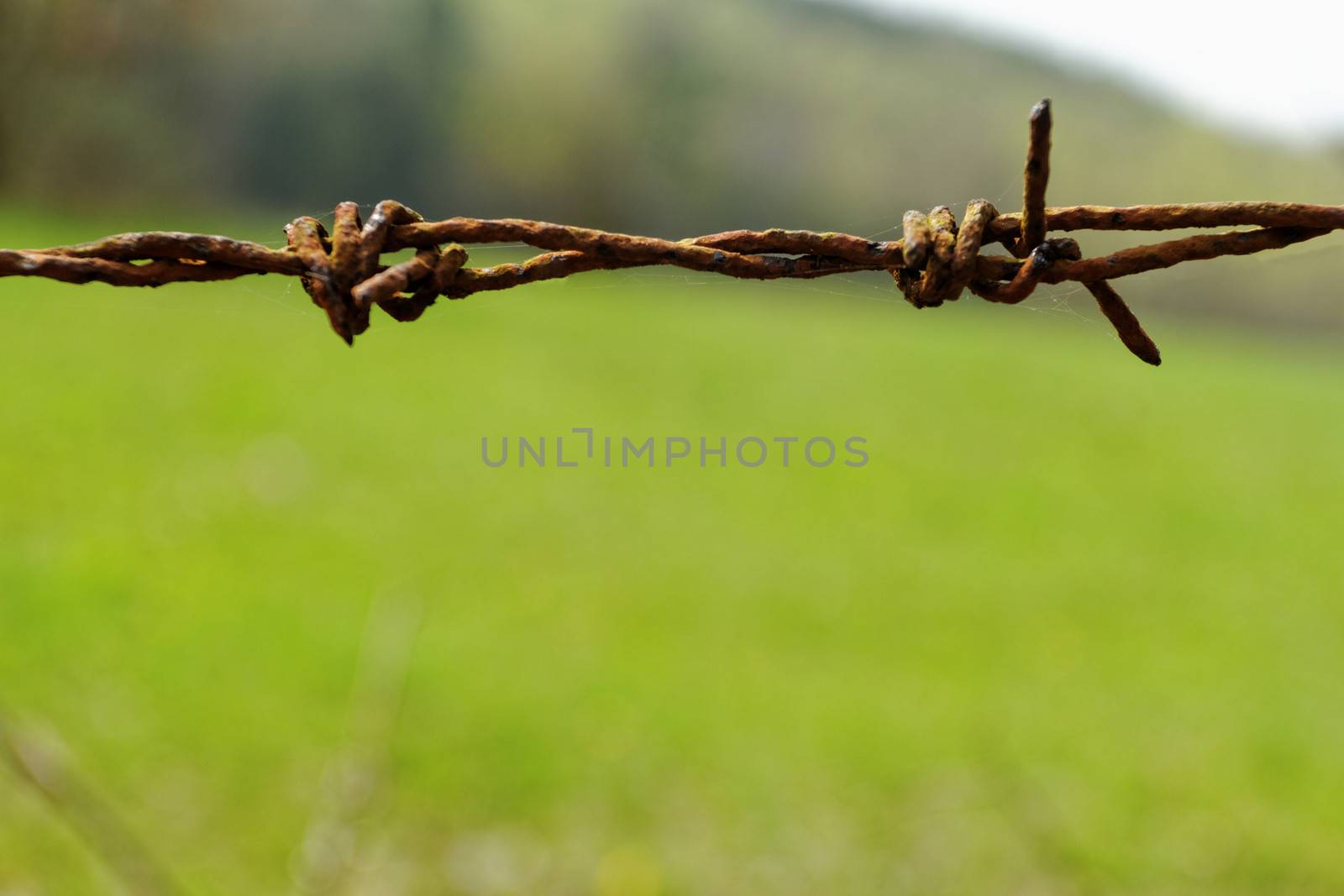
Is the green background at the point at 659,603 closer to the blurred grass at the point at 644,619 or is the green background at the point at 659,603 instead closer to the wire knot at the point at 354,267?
the blurred grass at the point at 644,619

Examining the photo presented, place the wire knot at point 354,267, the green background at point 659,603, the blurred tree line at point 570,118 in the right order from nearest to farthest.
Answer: the wire knot at point 354,267 → the green background at point 659,603 → the blurred tree line at point 570,118

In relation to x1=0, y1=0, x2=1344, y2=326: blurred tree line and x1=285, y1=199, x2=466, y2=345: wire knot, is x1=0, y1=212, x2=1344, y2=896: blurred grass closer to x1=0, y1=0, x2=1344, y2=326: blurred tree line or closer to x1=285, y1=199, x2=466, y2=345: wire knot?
x1=285, y1=199, x2=466, y2=345: wire knot

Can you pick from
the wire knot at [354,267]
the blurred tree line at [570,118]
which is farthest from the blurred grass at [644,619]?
the blurred tree line at [570,118]

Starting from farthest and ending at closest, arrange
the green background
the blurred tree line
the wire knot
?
the blurred tree line → the green background → the wire knot

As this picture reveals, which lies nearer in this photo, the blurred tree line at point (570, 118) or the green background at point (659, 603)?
the green background at point (659, 603)

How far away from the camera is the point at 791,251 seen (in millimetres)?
1084

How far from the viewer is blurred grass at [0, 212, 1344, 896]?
384 cm

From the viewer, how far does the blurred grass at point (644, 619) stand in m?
3.84

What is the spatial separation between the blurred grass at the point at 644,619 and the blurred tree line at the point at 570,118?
568 centimetres

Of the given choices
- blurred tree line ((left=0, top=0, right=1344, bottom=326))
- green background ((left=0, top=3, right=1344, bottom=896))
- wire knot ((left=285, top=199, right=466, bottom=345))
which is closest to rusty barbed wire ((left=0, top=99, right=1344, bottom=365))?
wire knot ((left=285, top=199, right=466, bottom=345))

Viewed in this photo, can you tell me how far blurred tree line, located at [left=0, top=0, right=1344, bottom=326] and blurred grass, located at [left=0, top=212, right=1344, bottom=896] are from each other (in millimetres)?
5679

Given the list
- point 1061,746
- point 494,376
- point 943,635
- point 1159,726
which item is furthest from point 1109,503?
point 494,376

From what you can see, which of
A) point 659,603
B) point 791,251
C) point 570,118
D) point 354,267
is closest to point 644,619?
point 659,603

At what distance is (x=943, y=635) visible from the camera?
20.8ft
